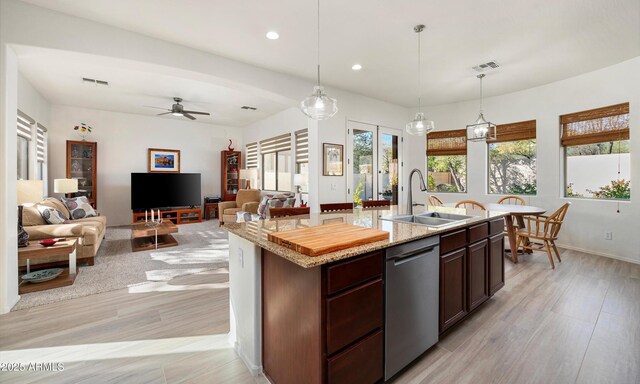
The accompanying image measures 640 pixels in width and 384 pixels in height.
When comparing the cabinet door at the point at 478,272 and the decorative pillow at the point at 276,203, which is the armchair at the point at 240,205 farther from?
the cabinet door at the point at 478,272

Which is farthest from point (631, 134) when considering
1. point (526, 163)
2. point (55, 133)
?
point (55, 133)

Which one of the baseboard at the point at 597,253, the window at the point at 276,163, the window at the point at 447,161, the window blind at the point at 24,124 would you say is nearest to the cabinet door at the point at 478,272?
the baseboard at the point at 597,253

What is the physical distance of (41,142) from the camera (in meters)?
5.70

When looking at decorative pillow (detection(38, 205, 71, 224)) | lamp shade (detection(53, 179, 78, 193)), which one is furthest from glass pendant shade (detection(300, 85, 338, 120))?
lamp shade (detection(53, 179, 78, 193))

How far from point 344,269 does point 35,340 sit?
2509mm

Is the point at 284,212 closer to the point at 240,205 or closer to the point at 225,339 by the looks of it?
the point at 225,339

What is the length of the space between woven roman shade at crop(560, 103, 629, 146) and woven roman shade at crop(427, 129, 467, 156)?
1637mm

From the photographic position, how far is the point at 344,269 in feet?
4.44

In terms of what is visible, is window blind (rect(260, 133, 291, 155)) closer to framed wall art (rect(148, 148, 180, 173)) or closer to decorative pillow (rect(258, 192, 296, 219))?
decorative pillow (rect(258, 192, 296, 219))

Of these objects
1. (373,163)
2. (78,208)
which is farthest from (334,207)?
(78,208)

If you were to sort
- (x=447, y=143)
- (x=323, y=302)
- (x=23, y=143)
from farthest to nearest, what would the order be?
(x=447, y=143)
(x=23, y=143)
(x=323, y=302)

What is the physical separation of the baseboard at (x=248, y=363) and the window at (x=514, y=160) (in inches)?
218

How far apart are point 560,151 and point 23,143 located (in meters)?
9.22

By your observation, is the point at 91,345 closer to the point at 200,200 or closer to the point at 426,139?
the point at 200,200
